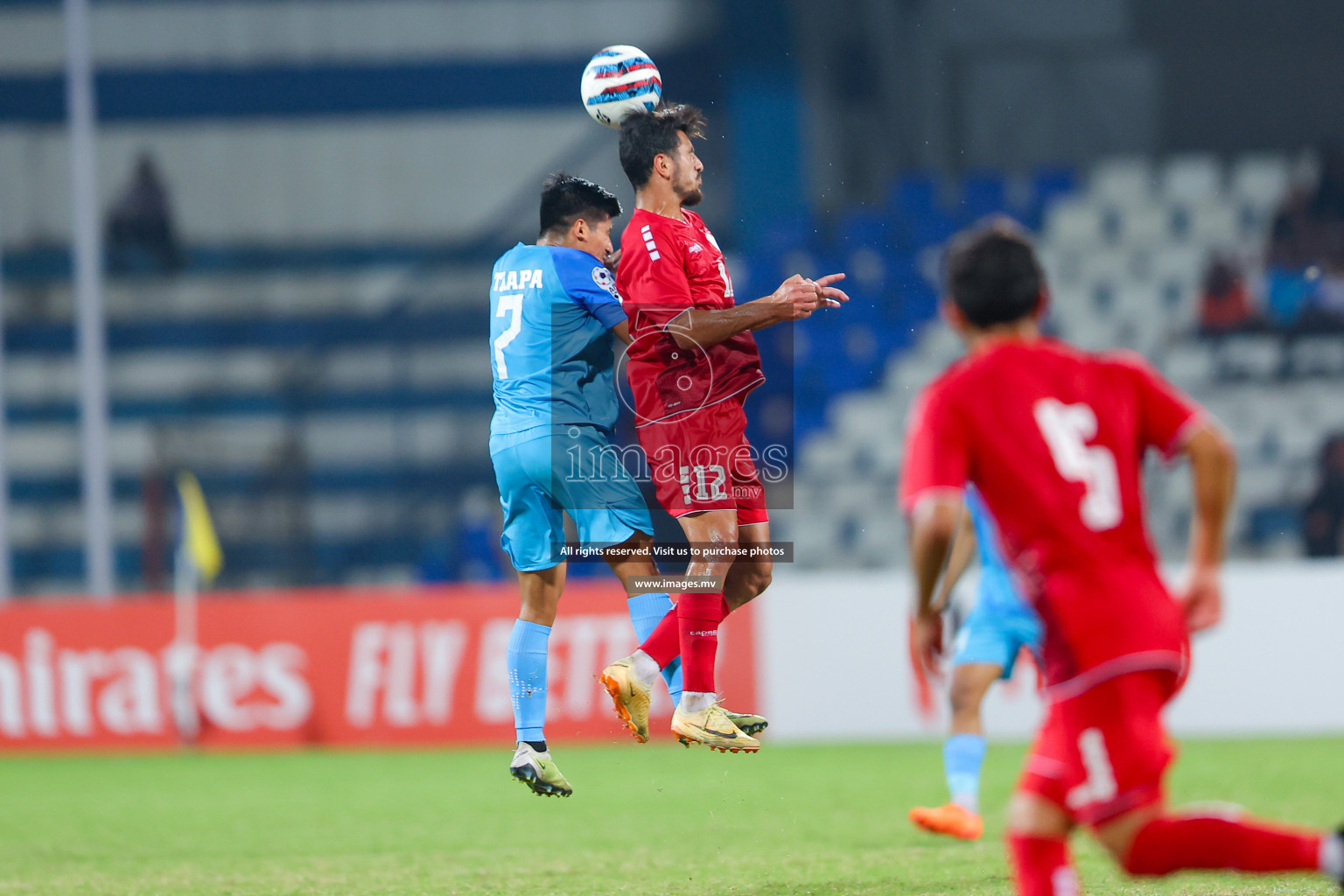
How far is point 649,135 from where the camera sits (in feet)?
19.2

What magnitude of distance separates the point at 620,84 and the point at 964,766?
3.33m

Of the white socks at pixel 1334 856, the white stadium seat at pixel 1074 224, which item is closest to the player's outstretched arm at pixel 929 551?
the white socks at pixel 1334 856

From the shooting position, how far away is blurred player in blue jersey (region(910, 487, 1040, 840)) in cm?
646

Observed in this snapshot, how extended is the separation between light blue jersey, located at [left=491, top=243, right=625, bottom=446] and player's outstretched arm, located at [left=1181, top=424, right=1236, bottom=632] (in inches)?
104

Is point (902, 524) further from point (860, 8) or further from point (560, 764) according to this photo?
point (860, 8)

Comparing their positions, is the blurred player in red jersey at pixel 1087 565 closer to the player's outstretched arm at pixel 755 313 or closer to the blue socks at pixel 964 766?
the player's outstretched arm at pixel 755 313

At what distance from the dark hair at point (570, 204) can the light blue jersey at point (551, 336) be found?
0.45ft

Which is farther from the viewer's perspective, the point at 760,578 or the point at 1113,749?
the point at 760,578

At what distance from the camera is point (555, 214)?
600cm

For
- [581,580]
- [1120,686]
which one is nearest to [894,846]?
[1120,686]

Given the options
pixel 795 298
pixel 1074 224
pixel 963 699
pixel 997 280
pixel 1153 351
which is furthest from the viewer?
pixel 1074 224

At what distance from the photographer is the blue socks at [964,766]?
684cm

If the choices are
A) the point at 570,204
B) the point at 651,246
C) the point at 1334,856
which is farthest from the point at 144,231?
the point at 1334,856

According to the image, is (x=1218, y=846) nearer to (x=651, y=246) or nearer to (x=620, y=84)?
(x=651, y=246)
